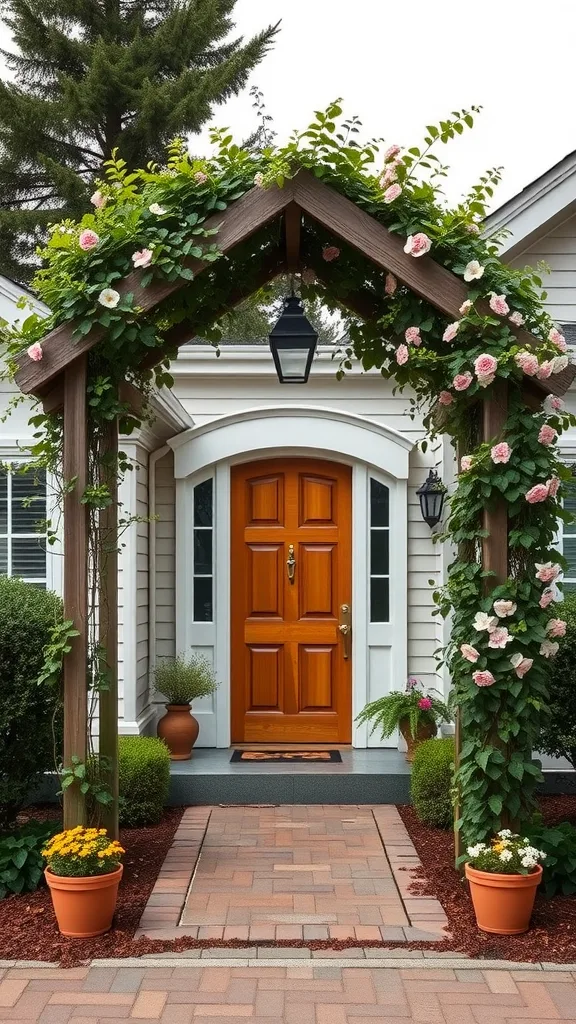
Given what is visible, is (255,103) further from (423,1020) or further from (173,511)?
(423,1020)

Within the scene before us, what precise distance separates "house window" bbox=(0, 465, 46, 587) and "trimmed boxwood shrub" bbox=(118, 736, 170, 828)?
1659 mm

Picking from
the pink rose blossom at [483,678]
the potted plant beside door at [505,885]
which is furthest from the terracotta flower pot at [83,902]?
the pink rose blossom at [483,678]

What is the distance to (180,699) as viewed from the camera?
7195 millimetres

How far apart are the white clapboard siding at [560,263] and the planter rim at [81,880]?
4.75m

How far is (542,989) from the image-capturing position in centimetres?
377

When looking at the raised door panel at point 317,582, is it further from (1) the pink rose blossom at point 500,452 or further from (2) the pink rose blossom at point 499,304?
(2) the pink rose blossom at point 499,304

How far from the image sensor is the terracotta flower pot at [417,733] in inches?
272

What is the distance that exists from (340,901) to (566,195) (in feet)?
15.3

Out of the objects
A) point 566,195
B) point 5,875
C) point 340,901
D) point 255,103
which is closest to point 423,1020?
point 340,901

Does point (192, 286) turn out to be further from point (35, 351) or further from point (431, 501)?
point (431, 501)

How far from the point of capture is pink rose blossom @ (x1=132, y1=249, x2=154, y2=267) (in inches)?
171

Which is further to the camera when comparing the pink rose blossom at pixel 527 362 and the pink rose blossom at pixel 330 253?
the pink rose blossom at pixel 330 253

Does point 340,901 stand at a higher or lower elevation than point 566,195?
lower

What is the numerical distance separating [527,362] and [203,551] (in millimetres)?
3858
